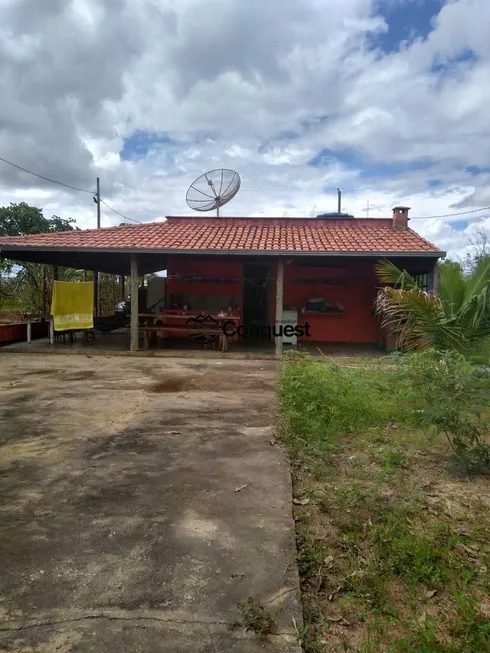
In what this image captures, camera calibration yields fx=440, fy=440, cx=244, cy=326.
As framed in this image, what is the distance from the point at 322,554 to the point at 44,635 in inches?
60.6

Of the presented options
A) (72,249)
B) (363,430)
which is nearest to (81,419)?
(363,430)

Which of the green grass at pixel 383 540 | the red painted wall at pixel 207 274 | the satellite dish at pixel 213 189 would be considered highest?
the satellite dish at pixel 213 189

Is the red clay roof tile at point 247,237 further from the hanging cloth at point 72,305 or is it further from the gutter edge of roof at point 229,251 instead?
the hanging cloth at point 72,305

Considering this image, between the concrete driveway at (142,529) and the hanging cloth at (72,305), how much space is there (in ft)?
19.9

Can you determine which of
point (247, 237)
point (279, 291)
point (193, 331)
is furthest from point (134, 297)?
point (279, 291)

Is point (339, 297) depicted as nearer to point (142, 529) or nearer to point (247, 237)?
point (247, 237)

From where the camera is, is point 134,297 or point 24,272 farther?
point 24,272

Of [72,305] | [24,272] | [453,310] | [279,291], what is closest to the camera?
[453,310]

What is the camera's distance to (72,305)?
1165 centimetres

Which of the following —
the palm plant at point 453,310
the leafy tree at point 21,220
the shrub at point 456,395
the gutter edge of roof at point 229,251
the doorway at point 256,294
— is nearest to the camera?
the shrub at point 456,395

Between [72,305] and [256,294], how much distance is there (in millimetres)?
5461

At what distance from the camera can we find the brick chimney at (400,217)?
12.4 meters

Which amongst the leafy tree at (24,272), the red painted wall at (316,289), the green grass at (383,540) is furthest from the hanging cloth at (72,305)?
the green grass at (383,540)

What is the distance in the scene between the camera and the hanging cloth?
11.4m
